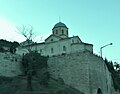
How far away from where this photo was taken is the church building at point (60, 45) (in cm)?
6581

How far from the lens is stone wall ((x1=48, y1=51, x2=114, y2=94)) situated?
43312 millimetres

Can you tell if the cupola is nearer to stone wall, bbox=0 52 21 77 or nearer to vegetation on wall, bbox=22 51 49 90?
vegetation on wall, bbox=22 51 49 90

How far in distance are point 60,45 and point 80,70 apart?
2405 cm

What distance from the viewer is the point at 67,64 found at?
150 feet

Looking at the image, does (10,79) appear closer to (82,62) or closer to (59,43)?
(82,62)

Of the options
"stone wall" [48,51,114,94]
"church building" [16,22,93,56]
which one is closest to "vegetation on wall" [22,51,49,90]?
"stone wall" [48,51,114,94]

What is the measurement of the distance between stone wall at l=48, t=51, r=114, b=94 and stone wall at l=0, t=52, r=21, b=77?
6.77 m

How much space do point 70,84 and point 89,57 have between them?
19.8 ft

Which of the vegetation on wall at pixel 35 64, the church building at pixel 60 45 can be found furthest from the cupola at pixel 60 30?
the vegetation on wall at pixel 35 64

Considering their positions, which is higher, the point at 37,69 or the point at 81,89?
the point at 37,69

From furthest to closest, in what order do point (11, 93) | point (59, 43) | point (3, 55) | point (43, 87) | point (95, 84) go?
point (59, 43), point (95, 84), point (3, 55), point (43, 87), point (11, 93)

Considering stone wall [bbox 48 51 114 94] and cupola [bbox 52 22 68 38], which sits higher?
cupola [bbox 52 22 68 38]

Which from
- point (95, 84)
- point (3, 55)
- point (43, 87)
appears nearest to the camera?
point (43, 87)

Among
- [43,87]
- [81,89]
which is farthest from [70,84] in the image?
[43,87]
